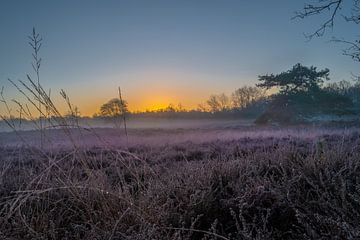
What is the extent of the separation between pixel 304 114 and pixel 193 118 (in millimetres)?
22196

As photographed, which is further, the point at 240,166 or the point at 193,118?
the point at 193,118

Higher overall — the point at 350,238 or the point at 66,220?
the point at 350,238

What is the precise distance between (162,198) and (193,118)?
50.0 meters

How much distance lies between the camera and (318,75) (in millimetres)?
34031

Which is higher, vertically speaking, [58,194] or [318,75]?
[318,75]

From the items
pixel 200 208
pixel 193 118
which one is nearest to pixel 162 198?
pixel 200 208

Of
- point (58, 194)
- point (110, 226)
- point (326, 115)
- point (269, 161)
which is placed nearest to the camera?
point (110, 226)

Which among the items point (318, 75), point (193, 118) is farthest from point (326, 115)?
point (193, 118)

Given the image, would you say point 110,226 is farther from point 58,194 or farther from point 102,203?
point 58,194

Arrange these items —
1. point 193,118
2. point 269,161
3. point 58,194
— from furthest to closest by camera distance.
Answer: point 193,118 → point 269,161 → point 58,194

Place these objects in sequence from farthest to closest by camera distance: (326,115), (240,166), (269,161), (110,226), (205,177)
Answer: (326,115) < (269,161) < (240,166) < (205,177) < (110,226)

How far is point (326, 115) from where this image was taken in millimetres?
32469

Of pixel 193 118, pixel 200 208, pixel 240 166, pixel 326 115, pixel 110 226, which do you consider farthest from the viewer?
pixel 193 118

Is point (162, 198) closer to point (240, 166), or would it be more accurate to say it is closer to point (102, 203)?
point (102, 203)
